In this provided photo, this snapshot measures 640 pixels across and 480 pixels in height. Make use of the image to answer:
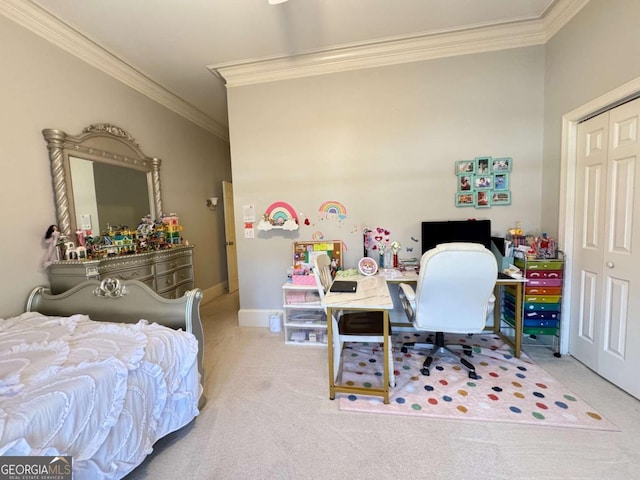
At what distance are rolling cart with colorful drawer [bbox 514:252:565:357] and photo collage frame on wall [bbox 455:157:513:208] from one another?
660 mm

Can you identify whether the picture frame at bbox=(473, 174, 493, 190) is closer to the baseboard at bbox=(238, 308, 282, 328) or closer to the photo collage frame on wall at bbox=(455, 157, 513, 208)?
the photo collage frame on wall at bbox=(455, 157, 513, 208)

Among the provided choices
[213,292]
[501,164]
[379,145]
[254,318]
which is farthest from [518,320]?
[213,292]

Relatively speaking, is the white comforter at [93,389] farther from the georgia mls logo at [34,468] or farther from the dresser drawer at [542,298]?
the dresser drawer at [542,298]

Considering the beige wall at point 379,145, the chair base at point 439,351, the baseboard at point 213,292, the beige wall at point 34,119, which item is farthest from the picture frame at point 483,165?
the baseboard at point 213,292

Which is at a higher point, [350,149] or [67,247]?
[350,149]

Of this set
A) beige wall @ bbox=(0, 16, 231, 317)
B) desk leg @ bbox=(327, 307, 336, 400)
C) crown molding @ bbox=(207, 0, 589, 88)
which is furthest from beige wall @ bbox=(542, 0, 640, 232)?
beige wall @ bbox=(0, 16, 231, 317)

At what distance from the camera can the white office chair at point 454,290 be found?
70.4 inches

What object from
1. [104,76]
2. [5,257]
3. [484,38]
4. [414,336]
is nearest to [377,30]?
[484,38]

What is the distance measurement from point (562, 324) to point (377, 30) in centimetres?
316

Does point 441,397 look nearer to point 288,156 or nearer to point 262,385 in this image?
point 262,385

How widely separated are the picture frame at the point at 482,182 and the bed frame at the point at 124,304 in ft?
8.98

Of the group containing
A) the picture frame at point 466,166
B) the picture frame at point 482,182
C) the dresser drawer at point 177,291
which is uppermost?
the picture frame at point 466,166

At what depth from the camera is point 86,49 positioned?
98.6 inches

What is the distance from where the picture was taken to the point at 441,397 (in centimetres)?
189
